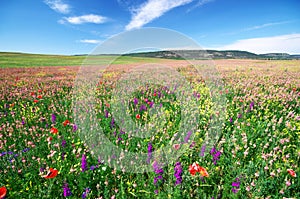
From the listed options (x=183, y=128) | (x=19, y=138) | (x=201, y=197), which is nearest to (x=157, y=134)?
(x=183, y=128)

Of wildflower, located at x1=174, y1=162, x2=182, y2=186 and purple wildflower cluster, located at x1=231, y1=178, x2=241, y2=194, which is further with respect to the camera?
wildflower, located at x1=174, y1=162, x2=182, y2=186

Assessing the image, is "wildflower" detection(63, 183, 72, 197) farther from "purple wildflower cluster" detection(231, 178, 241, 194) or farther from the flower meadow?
"purple wildflower cluster" detection(231, 178, 241, 194)

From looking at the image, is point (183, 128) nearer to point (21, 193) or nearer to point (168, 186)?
point (168, 186)

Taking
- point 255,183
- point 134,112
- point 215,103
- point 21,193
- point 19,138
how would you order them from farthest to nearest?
point 215,103 < point 134,112 < point 19,138 < point 21,193 < point 255,183

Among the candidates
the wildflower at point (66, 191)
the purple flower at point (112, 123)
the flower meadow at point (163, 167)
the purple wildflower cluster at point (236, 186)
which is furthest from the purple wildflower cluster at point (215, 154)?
the purple flower at point (112, 123)

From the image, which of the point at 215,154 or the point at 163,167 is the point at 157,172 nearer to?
the point at 163,167

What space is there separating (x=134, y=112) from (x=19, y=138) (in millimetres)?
2650

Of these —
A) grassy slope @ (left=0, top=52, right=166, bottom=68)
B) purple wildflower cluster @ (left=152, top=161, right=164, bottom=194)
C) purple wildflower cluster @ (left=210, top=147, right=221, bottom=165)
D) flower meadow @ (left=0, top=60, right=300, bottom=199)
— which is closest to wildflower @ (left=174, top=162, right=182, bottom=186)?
flower meadow @ (left=0, top=60, right=300, bottom=199)

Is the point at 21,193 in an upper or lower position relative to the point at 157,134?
lower

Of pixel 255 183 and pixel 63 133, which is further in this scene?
pixel 63 133

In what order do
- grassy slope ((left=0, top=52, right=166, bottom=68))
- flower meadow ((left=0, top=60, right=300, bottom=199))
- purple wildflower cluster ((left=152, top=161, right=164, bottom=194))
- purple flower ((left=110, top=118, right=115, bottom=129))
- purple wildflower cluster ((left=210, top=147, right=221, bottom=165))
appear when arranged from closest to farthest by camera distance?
flower meadow ((left=0, top=60, right=300, bottom=199))
purple wildflower cluster ((left=152, top=161, right=164, bottom=194))
purple wildflower cluster ((left=210, top=147, right=221, bottom=165))
purple flower ((left=110, top=118, right=115, bottom=129))
grassy slope ((left=0, top=52, right=166, bottom=68))

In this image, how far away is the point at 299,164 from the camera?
3164 mm

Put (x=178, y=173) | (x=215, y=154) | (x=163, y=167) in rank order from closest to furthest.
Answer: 1. (x=178, y=173)
2. (x=163, y=167)
3. (x=215, y=154)

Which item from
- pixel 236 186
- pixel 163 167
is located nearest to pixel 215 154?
pixel 236 186
